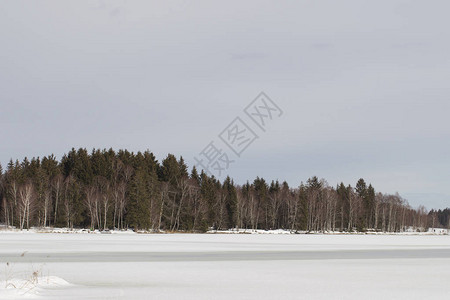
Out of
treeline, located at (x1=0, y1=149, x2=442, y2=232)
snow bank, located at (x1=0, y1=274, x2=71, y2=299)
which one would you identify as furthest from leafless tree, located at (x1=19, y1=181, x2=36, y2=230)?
snow bank, located at (x1=0, y1=274, x2=71, y2=299)

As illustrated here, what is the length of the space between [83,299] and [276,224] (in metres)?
122

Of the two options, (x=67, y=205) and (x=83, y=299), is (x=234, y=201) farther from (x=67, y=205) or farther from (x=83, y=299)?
(x=83, y=299)

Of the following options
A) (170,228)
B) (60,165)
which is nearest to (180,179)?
(170,228)

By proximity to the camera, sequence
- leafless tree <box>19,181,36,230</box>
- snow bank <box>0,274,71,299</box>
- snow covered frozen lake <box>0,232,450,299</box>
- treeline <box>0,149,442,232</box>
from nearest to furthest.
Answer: snow bank <box>0,274,71,299</box>, snow covered frozen lake <box>0,232,450,299</box>, leafless tree <box>19,181,36,230</box>, treeline <box>0,149,442,232</box>

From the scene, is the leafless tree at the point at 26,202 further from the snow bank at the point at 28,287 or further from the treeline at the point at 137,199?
the snow bank at the point at 28,287

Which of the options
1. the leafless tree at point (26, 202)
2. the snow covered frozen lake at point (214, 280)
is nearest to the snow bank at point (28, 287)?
the snow covered frozen lake at point (214, 280)

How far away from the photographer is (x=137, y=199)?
3383 inches

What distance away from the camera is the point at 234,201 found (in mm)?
115250

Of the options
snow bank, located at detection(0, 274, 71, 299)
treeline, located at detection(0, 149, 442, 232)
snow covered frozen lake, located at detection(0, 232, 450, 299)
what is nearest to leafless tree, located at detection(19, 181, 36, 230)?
treeline, located at detection(0, 149, 442, 232)

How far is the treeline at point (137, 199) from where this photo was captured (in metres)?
88.5

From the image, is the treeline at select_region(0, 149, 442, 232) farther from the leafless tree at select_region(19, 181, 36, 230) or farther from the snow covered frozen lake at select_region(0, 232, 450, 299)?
the snow covered frozen lake at select_region(0, 232, 450, 299)

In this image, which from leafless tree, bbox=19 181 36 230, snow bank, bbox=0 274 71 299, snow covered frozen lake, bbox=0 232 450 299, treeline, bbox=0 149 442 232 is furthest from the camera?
treeline, bbox=0 149 442 232

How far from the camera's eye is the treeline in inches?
3484

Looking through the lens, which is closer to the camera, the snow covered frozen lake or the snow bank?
the snow bank
